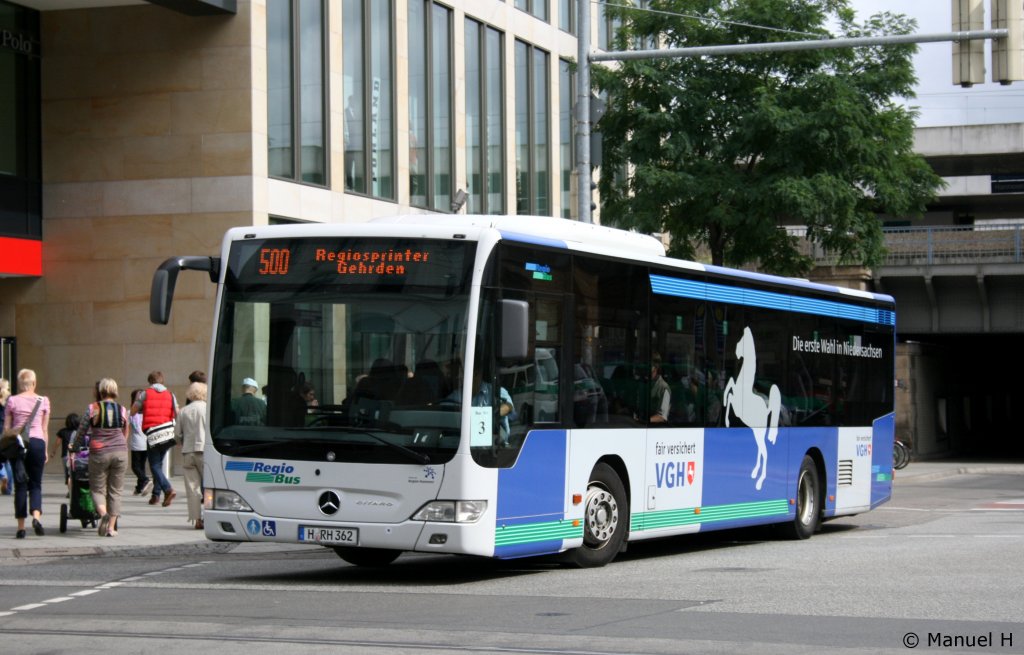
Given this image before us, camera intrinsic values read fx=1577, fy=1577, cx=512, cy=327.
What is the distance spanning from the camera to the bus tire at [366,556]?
1413 cm

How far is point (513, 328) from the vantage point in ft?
39.7

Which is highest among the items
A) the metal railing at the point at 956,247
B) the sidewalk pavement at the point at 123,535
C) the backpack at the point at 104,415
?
the metal railing at the point at 956,247

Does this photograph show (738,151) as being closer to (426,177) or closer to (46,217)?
(426,177)

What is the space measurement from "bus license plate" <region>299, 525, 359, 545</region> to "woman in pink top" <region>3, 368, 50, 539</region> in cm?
531

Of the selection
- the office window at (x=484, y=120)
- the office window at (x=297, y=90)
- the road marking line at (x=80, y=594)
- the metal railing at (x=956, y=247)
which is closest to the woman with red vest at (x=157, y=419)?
the road marking line at (x=80, y=594)

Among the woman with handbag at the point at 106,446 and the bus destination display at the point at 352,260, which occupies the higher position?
the bus destination display at the point at 352,260

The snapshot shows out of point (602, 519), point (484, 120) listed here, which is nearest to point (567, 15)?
point (484, 120)

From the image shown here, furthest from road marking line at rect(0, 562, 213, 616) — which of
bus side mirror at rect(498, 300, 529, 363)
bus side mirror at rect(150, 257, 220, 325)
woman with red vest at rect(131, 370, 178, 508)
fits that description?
woman with red vest at rect(131, 370, 178, 508)

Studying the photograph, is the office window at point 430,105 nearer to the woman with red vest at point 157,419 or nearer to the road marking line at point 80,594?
the woman with red vest at point 157,419

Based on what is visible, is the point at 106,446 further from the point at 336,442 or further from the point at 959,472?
the point at 959,472

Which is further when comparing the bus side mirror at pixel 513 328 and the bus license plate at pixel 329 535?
the bus license plate at pixel 329 535

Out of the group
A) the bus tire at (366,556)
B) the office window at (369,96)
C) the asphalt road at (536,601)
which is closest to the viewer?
the asphalt road at (536,601)

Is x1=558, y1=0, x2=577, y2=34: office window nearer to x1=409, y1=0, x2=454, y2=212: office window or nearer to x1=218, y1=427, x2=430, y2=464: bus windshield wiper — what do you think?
x1=409, y1=0, x2=454, y2=212: office window

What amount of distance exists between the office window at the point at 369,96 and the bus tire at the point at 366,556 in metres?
16.4
